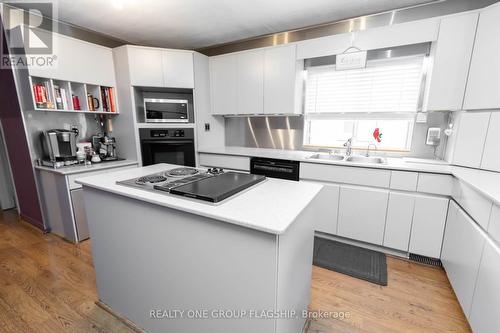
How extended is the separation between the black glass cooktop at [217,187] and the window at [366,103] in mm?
1862

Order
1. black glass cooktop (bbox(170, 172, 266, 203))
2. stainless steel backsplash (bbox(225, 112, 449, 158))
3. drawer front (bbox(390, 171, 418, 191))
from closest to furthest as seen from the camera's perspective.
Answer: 1. black glass cooktop (bbox(170, 172, 266, 203))
2. drawer front (bbox(390, 171, 418, 191))
3. stainless steel backsplash (bbox(225, 112, 449, 158))

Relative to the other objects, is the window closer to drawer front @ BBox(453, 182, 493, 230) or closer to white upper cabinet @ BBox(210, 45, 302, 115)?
white upper cabinet @ BBox(210, 45, 302, 115)

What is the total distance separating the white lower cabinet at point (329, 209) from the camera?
2471 millimetres

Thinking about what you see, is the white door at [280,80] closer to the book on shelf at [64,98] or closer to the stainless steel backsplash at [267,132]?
the stainless steel backsplash at [267,132]

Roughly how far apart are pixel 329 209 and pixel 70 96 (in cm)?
327

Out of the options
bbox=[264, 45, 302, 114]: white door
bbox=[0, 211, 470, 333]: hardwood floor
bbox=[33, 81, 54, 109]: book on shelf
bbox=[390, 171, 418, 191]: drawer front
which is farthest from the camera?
bbox=[264, 45, 302, 114]: white door

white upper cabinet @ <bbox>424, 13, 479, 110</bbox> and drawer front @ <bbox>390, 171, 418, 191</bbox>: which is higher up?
white upper cabinet @ <bbox>424, 13, 479, 110</bbox>

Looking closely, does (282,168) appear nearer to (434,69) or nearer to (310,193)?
(310,193)

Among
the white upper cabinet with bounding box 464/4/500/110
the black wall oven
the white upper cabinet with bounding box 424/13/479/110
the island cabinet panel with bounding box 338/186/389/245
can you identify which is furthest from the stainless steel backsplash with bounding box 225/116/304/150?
the white upper cabinet with bounding box 464/4/500/110

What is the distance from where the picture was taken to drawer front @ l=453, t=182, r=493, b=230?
1.35 m

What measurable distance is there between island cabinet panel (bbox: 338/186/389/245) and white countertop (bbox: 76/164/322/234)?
1131 mm

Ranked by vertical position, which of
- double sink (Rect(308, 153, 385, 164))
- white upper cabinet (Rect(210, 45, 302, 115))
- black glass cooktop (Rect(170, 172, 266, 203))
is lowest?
Answer: double sink (Rect(308, 153, 385, 164))

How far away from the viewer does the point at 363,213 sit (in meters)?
2.35

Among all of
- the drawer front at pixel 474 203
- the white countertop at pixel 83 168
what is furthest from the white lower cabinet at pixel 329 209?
the white countertop at pixel 83 168
